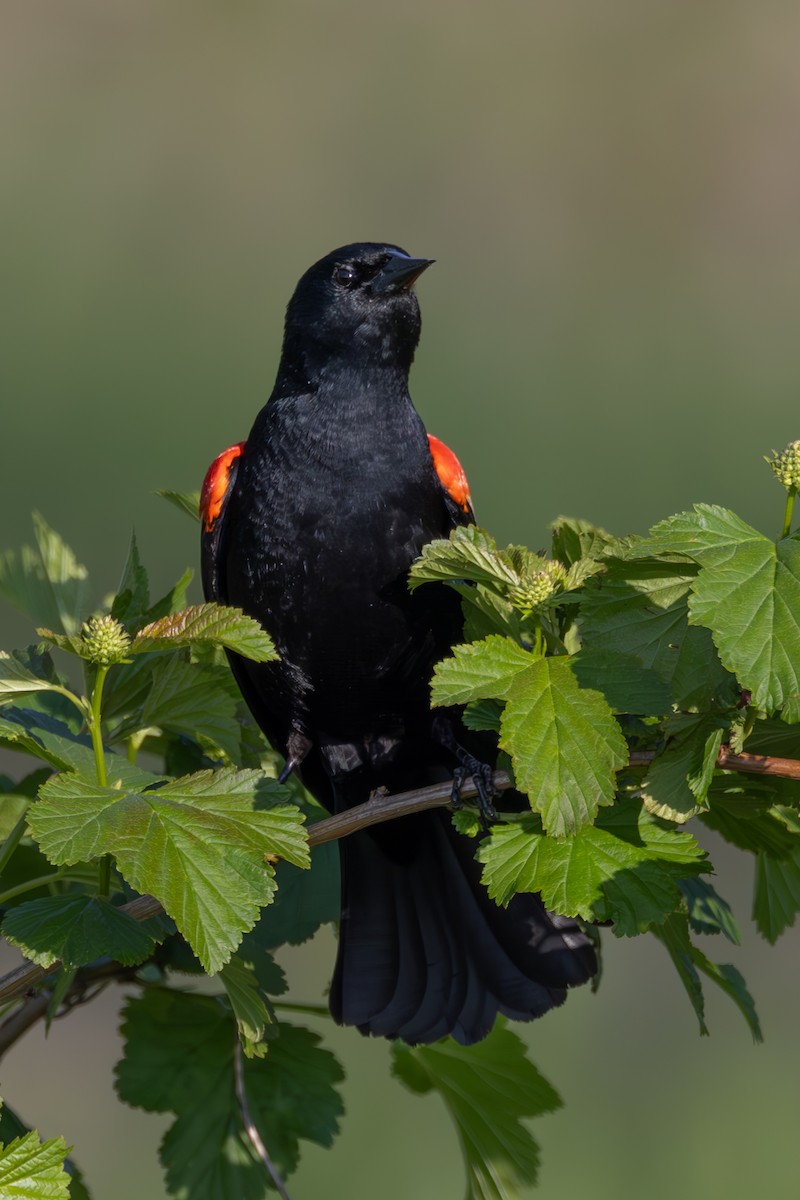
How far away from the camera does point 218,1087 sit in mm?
2150

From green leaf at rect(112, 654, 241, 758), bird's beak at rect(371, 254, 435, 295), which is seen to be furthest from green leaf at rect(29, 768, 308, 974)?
bird's beak at rect(371, 254, 435, 295)

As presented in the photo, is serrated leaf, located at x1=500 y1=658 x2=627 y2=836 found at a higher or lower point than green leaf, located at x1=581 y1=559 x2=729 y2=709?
lower

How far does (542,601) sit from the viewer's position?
1.81m

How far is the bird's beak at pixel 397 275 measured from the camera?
10.3 feet

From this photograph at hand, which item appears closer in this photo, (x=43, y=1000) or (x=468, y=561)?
(x=468, y=561)

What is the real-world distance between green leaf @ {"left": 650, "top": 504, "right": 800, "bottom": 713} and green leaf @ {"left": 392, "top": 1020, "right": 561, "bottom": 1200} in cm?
97

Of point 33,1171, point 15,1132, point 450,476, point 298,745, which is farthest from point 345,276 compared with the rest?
point 33,1171

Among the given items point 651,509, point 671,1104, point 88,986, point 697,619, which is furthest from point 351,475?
point 651,509

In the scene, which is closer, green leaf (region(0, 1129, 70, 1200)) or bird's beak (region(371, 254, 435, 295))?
green leaf (region(0, 1129, 70, 1200))

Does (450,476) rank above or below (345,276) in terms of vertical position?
below

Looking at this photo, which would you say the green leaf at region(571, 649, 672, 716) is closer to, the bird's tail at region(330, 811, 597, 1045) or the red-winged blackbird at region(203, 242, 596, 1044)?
the bird's tail at region(330, 811, 597, 1045)

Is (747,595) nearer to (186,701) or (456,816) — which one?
(456,816)

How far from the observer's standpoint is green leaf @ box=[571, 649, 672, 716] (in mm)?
1717

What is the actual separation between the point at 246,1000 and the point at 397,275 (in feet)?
5.88
